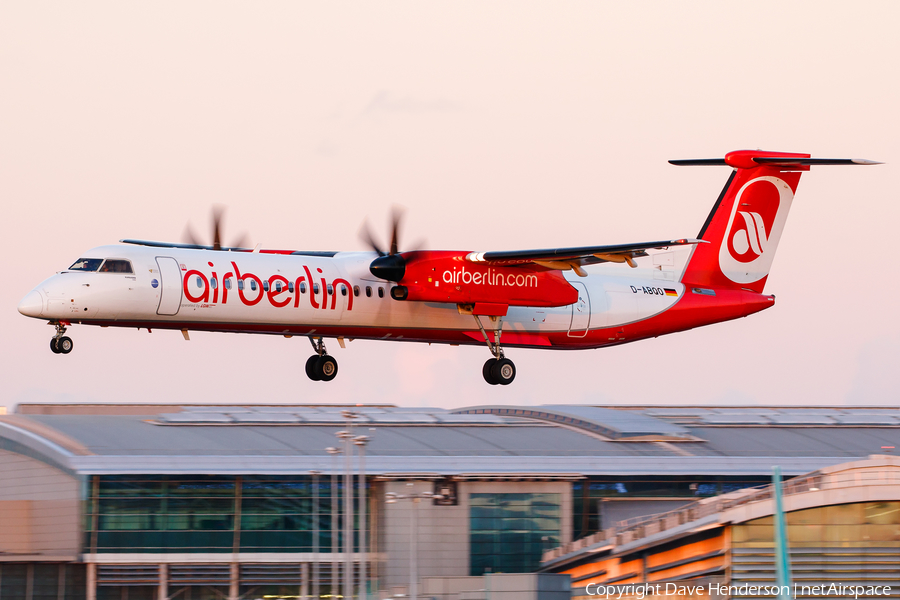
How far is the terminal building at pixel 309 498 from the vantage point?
38000mm

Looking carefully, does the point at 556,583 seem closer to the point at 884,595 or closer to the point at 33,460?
the point at 884,595

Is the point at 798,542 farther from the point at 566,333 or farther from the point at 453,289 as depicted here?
the point at 453,289

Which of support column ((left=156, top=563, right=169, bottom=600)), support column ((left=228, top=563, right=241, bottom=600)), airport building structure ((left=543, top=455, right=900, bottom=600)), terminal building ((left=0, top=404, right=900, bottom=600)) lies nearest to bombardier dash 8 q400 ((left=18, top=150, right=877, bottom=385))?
terminal building ((left=0, top=404, right=900, bottom=600))

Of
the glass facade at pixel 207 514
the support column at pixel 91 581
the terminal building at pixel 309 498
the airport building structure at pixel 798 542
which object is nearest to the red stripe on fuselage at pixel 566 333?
the terminal building at pixel 309 498

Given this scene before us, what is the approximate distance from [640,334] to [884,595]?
35.1 feet

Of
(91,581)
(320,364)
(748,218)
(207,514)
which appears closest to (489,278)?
(320,364)

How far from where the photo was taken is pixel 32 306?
28547 mm

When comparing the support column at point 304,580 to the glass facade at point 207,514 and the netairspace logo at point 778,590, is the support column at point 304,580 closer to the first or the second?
the glass facade at point 207,514

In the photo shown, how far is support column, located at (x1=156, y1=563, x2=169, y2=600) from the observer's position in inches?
1474

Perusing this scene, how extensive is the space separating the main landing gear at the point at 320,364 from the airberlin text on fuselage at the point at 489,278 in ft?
13.8

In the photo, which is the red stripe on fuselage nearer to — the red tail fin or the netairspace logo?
the red tail fin

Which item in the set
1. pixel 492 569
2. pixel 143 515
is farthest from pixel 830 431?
pixel 143 515

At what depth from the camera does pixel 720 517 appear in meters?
32.8

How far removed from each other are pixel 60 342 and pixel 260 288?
5026mm
